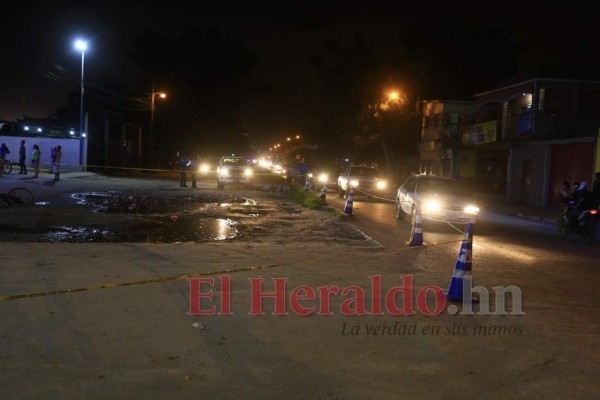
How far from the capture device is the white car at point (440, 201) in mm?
15953

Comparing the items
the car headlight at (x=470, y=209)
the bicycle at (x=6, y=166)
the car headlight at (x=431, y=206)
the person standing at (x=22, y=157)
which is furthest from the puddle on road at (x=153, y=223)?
the bicycle at (x=6, y=166)

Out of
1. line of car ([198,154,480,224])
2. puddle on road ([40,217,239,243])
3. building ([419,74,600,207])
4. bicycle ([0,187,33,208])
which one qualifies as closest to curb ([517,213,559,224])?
building ([419,74,600,207])

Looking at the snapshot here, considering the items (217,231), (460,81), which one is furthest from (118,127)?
(217,231)

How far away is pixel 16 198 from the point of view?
1856 centimetres

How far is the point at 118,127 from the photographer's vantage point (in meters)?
54.7

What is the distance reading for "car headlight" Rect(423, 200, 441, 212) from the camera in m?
16.0

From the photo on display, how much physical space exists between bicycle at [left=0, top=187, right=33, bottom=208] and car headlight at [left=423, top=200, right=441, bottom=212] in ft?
40.0

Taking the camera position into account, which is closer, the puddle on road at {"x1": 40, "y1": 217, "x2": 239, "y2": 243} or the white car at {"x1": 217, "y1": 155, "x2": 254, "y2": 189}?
the puddle on road at {"x1": 40, "y1": 217, "x2": 239, "y2": 243}

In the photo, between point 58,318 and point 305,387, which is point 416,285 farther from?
point 58,318

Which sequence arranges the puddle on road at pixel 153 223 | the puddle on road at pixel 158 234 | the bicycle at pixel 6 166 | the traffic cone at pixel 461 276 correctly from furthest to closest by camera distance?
the bicycle at pixel 6 166 → the puddle on road at pixel 153 223 → the puddle on road at pixel 158 234 → the traffic cone at pixel 461 276

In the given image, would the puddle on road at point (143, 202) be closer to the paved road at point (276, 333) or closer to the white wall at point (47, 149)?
the paved road at point (276, 333)

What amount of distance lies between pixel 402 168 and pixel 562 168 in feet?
96.2

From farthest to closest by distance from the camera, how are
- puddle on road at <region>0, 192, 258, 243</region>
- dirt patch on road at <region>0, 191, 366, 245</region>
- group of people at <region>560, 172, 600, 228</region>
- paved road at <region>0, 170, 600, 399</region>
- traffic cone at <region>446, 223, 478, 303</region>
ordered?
group of people at <region>560, 172, 600, 228</region>, dirt patch on road at <region>0, 191, 366, 245</region>, puddle on road at <region>0, 192, 258, 243</region>, traffic cone at <region>446, 223, 478, 303</region>, paved road at <region>0, 170, 600, 399</region>

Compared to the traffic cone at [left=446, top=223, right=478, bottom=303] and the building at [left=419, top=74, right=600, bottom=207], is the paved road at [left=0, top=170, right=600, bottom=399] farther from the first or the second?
the building at [left=419, top=74, right=600, bottom=207]
